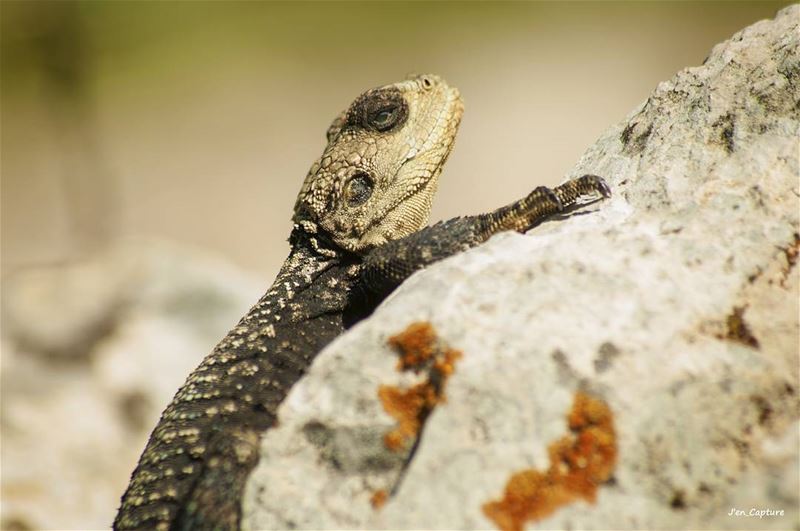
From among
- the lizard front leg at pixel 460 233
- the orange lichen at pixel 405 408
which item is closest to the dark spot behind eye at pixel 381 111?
the lizard front leg at pixel 460 233

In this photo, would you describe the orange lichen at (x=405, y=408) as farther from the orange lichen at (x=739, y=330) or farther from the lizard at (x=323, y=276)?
the orange lichen at (x=739, y=330)

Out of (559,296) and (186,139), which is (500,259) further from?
(186,139)

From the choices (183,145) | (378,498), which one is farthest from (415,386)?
(183,145)

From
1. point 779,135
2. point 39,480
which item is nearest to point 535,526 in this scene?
point 779,135

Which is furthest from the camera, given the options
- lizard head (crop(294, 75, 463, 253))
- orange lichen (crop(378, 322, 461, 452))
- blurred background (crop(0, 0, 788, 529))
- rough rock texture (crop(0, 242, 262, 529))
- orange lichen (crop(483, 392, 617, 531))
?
blurred background (crop(0, 0, 788, 529))

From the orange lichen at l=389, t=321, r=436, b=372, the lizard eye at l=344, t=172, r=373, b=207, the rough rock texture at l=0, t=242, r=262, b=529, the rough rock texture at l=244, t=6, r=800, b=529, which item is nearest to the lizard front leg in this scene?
the rough rock texture at l=244, t=6, r=800, b=529

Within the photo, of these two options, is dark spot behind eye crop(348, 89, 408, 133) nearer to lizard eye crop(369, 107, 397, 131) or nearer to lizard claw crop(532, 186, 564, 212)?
lizard eye crop(369, 107, 397, 131)
